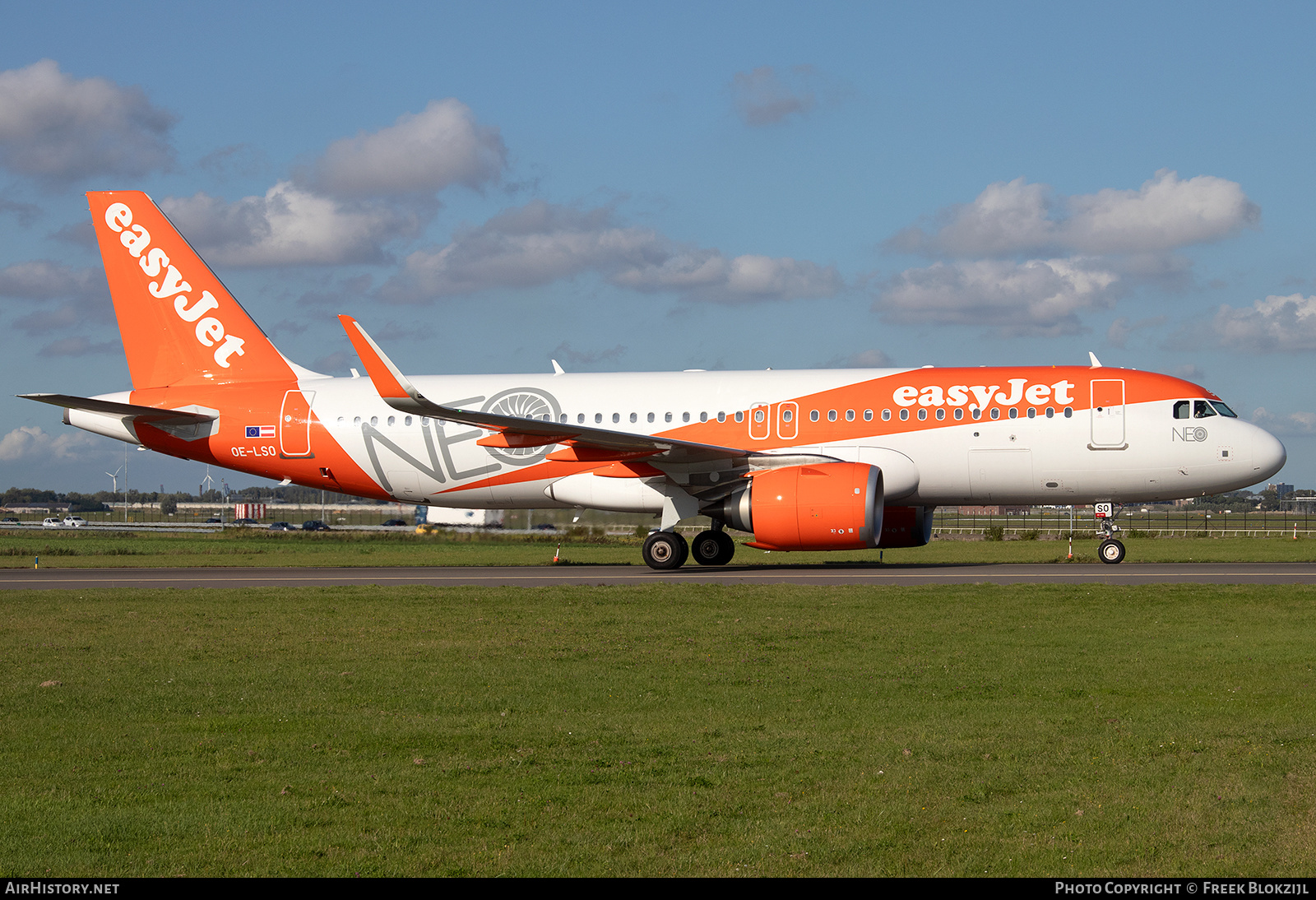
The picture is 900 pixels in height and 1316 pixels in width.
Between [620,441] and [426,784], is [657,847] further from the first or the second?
[620,441]

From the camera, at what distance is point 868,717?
8688 millimetres

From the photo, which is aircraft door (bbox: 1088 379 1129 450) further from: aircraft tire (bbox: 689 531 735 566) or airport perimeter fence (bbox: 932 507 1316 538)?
aircraft tire (bbox: 689 531 735 566)

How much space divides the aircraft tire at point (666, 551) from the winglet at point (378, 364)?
20.0ft

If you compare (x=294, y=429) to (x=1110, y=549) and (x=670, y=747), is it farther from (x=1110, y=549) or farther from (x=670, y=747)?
(x=670, y=747)

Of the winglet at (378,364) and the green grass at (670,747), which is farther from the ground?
the winglet at (378,364)

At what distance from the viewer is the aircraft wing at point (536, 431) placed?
21734 millimetres

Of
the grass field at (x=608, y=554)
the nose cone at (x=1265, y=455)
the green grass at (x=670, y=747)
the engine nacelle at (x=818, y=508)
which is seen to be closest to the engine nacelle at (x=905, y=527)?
the grass field at (x=608, y=554)

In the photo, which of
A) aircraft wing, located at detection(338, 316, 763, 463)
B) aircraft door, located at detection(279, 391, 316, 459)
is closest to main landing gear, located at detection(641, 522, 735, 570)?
aircraft wing, located at detection(338, 316, 763, 463)

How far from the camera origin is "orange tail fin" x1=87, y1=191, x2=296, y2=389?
1076 inches

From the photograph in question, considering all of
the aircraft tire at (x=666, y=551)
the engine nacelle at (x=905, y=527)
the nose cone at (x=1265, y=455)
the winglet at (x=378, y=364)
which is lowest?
the aircraft tire at (x=666, y=551)

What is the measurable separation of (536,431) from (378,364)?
3.35m

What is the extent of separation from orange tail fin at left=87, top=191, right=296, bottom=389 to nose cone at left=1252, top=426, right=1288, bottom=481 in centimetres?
2240

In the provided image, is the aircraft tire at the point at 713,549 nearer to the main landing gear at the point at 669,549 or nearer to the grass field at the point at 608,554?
the main landing gear at the point at 669,549

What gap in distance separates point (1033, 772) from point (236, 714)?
19.7 feet
